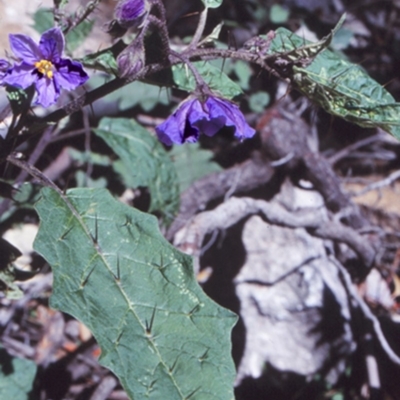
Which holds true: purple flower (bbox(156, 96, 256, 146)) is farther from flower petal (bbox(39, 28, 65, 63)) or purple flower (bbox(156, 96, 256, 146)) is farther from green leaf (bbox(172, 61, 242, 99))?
flower petal (bbox(39, 28, 65, 63))

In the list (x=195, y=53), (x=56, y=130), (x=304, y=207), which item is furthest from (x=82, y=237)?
(x=304, y=207)

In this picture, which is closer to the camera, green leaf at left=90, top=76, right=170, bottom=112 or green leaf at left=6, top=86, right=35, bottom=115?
green leaf at left=6, top=86, right=35, bottom=115

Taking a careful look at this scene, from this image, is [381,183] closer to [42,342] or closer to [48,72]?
[42,342]

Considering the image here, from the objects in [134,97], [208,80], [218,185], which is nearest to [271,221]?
[218,185]

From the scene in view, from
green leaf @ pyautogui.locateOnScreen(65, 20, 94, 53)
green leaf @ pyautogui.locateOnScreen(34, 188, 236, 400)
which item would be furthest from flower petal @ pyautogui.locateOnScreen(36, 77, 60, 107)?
green leaf @ pyautogui.locateOnScreen(65, 20, 94, 53)

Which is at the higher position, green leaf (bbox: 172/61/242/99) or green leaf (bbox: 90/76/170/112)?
green leaf (bbox: 172/61/242/99)

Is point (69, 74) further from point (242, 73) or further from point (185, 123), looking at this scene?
point (242, 73)

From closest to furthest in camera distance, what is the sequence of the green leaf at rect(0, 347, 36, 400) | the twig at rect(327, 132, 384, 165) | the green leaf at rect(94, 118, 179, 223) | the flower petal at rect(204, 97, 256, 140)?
the flower petal at rect(204, 97, 256, 140), the green leaf at rect(0, 347, 36, 400), the green leaf at rect(94, 118, 179, 223), the twig at rect(327, 132, 384, 165)
